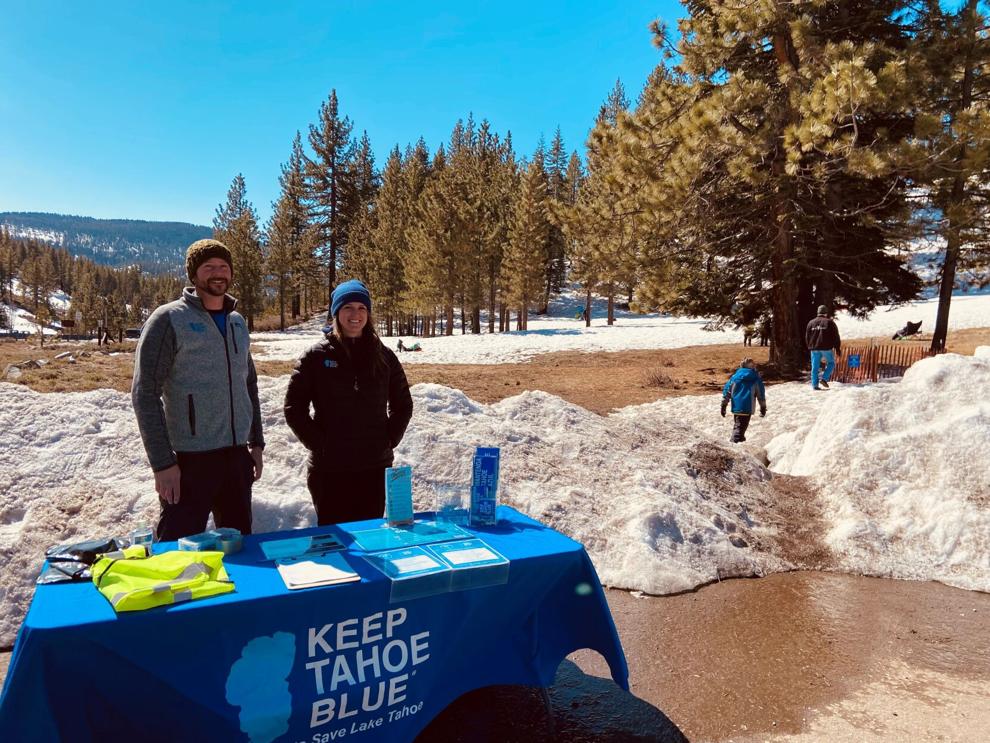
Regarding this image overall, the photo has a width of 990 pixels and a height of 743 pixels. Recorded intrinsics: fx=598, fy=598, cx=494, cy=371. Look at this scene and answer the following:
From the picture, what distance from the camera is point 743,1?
44.8 feet

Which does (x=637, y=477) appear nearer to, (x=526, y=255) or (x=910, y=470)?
(x=910, y=470)

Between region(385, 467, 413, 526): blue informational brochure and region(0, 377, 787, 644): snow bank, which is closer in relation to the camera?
region(385, 467, 413, 526): blue informational brochure

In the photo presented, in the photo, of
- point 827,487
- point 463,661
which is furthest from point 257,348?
point 463,661

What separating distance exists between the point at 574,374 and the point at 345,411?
51.4 feet

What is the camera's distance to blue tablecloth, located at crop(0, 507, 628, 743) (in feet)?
6.47

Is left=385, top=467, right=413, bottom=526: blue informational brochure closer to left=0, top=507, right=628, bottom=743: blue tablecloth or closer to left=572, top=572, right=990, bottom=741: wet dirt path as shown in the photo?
left=0, top=507, right=628, bottom=743: blue tablecloth

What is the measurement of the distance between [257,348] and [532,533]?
2792 cm

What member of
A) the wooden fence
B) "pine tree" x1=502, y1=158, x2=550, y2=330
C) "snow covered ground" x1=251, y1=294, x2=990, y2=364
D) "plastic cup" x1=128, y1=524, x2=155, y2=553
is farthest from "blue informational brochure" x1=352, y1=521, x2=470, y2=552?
"pine tree" x1=502, y1=158, x2=550, y2=330

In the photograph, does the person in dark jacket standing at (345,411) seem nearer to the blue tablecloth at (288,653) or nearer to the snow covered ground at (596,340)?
the blue tablecloth at (288,653)

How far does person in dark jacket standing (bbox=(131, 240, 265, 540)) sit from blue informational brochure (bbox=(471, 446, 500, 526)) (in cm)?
143

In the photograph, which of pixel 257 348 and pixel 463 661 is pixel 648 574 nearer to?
pixel 463 661

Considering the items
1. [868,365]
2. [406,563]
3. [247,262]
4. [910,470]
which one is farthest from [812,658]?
[247,262]

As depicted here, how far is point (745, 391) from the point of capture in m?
9.91

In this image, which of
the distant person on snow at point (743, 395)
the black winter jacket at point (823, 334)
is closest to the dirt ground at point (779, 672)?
the distant person on snow at point (743, 395)
